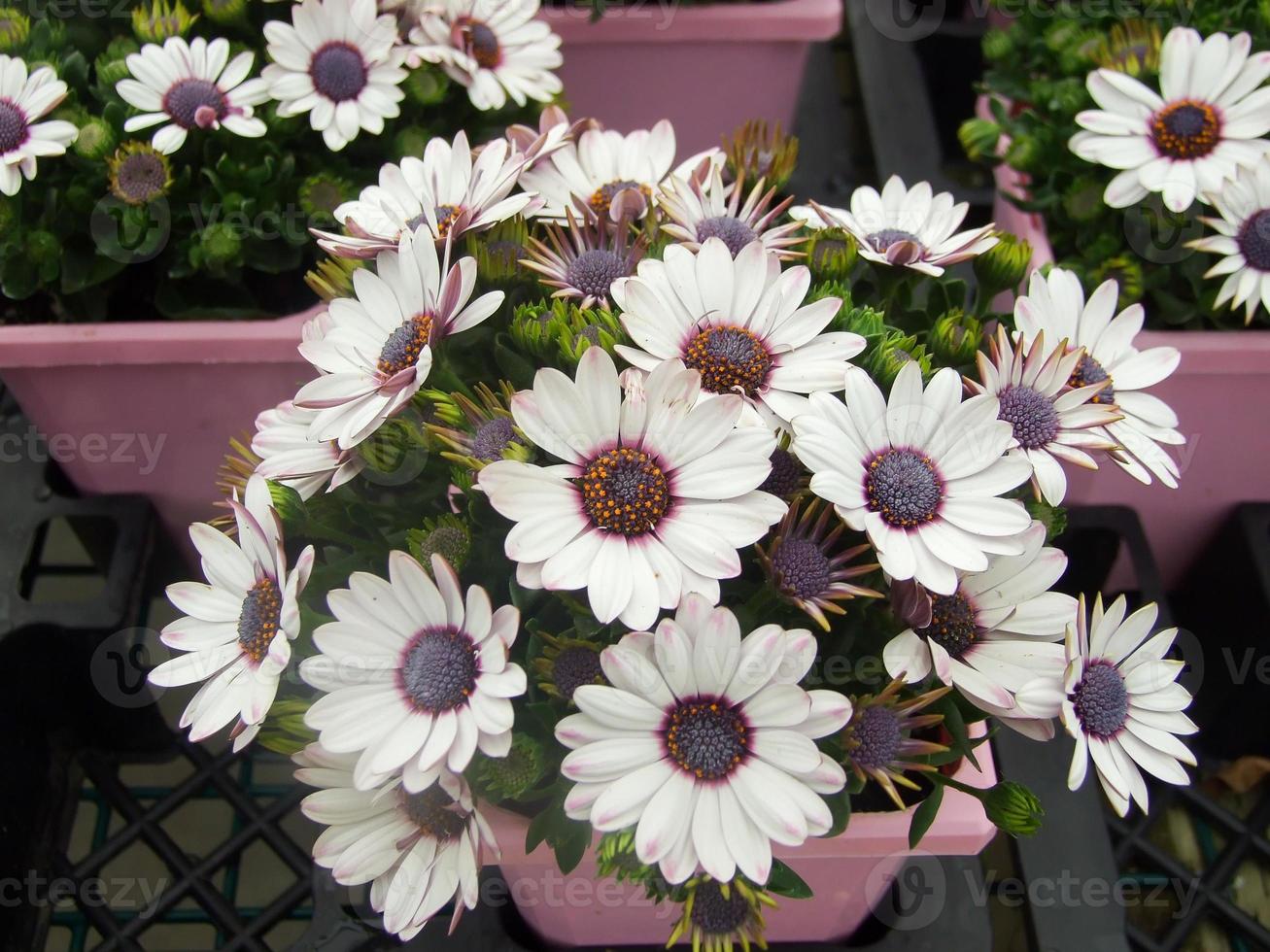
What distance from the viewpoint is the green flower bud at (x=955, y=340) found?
685 millimetres

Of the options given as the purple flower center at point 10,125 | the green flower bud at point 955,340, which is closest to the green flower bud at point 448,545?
the green flower bud at point 955,340

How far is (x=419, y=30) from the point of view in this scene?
3.04 ft

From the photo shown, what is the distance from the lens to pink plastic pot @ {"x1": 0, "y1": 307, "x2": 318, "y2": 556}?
942 mm

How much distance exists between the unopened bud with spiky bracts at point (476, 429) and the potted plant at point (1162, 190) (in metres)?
0.53

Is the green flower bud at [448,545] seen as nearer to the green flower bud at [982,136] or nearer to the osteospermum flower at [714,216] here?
the osteospermum flower at [714,216]

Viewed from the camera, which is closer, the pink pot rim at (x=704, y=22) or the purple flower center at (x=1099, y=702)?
the purple flower center at (x=1099, y=702)

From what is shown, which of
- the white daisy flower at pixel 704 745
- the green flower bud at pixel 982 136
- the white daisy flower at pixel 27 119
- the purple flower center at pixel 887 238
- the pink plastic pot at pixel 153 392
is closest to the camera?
the white daisy flower at pixel 704 745

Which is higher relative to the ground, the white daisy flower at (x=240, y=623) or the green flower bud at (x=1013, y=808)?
the white daisy flower at (x=240, y=623)

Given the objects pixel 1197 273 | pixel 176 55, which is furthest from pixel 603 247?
pixel 1197 273

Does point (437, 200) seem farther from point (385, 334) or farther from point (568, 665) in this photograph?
point (568, 665)

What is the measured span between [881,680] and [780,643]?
135mm

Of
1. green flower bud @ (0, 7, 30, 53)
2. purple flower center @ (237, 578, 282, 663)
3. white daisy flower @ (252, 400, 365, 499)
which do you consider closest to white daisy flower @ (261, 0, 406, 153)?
green flower bud @ (0, 7, 30, 53)

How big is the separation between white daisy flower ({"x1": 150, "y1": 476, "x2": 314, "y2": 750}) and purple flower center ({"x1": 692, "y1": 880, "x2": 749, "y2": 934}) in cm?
27

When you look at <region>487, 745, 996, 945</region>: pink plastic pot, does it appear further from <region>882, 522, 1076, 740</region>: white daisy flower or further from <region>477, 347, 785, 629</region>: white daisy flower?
<region>477, 347, 785, 629</region>: white daisy flower
